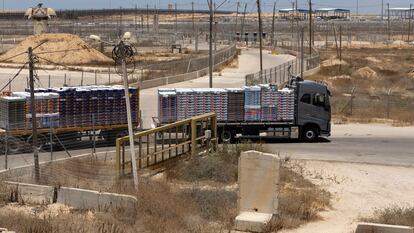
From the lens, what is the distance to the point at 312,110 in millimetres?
32531

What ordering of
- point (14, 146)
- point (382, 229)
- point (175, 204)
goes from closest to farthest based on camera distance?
point (382, 229)
point (175, 204)
point (14, 146)

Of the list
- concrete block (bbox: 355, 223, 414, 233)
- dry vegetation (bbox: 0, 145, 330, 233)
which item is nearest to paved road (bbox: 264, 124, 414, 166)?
dry vegetation (bbox: 0, 145, 330, 233)

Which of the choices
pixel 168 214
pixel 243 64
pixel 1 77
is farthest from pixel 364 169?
pixel 243 64

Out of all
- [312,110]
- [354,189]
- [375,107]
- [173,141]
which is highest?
[312,110]

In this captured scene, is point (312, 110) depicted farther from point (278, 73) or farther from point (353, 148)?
point (278, 73)

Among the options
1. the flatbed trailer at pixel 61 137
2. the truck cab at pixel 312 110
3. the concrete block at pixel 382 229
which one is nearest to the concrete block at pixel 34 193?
the flatbed trailer at pixel 61 137

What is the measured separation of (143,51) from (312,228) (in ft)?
291

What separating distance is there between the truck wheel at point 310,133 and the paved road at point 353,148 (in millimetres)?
424

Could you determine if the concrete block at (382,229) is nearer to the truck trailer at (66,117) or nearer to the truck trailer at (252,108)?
the truck trailer at (66,117)

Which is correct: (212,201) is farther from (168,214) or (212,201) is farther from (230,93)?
(230,93)

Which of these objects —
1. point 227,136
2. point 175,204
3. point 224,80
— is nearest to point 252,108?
point 227,136

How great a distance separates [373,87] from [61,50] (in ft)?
132

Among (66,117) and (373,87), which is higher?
(66,117)

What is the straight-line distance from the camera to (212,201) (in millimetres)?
18828
